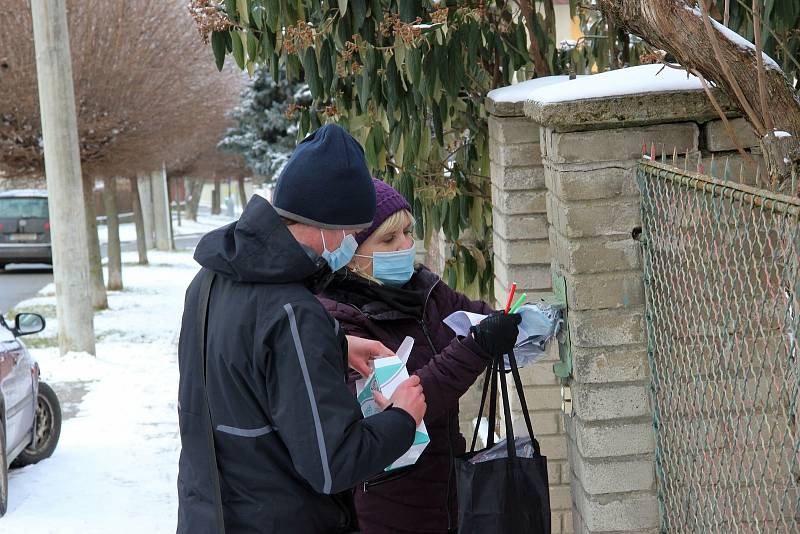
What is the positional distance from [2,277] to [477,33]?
Answer: 70.2 feet

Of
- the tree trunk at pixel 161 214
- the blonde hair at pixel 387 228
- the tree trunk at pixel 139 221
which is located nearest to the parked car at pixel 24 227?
the tree trunk at pixel 139 221

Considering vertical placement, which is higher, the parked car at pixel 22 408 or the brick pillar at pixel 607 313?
the brick pillar at pixel 607 313

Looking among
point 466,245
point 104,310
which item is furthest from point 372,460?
point 104,310

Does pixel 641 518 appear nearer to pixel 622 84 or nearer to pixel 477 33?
pixel 622 84

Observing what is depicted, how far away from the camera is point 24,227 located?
2398 cm

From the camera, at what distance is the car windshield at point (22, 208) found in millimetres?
24031

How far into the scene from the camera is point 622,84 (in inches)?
119

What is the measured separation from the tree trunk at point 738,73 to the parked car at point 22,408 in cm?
482

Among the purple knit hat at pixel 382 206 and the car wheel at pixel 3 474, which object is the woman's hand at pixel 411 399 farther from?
the car wheel at pixel 3 474

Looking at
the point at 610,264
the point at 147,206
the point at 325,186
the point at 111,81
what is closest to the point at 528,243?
the point at 610,264

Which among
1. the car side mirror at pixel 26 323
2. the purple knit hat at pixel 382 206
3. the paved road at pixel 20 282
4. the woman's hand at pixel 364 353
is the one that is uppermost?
the purple knit hat at pixel 382 206

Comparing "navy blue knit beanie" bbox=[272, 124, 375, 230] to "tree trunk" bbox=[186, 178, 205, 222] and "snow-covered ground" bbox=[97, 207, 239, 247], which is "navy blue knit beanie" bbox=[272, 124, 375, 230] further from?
"tree trunk" bbox=[186, 178, 205, 222]

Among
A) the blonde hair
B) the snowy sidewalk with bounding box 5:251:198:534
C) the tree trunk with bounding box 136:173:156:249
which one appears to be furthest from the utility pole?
the tree trunk with bounding box 136:173:156:249

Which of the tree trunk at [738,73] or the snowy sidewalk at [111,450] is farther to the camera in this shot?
the snowy sidewalk at [111,450]
